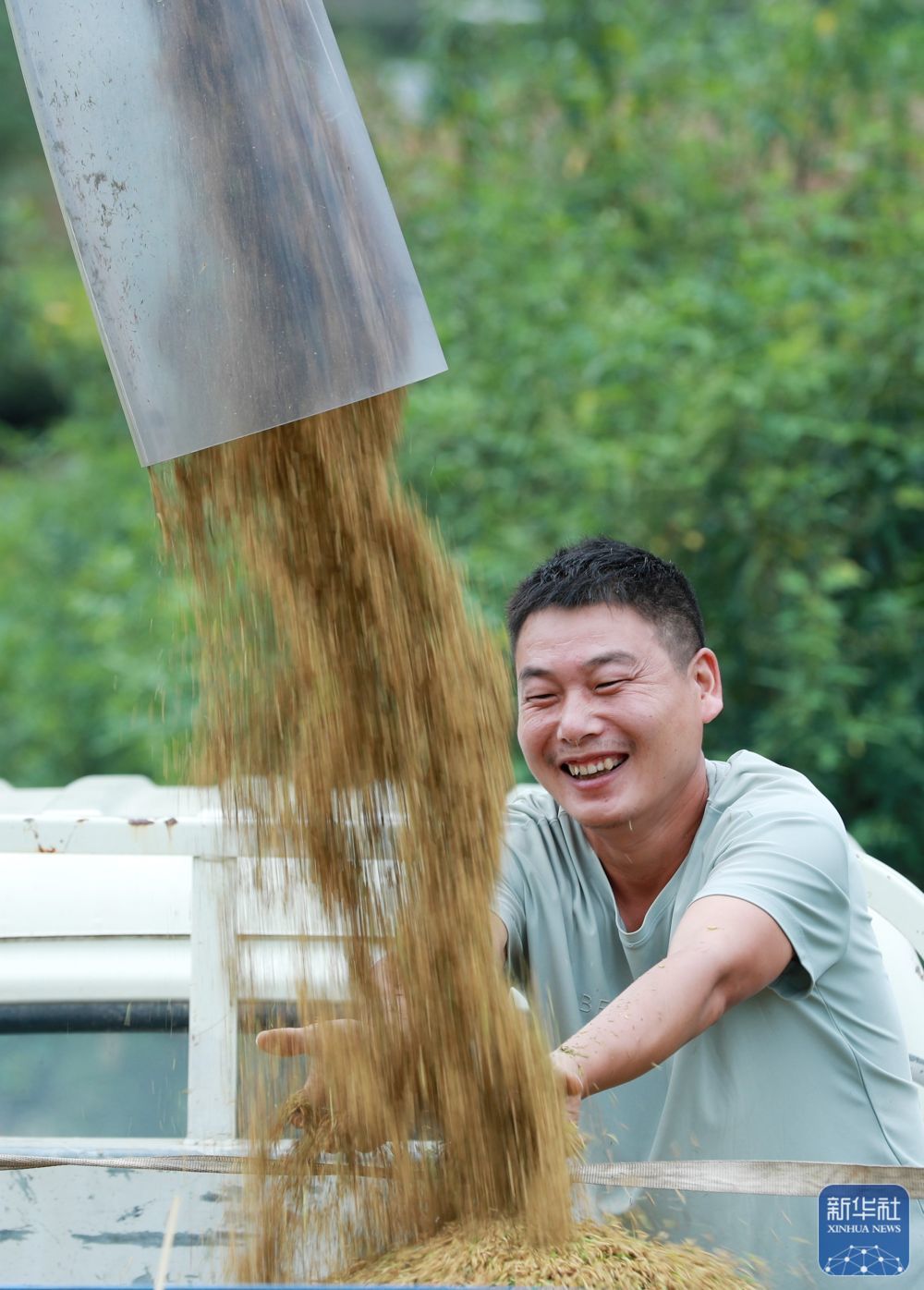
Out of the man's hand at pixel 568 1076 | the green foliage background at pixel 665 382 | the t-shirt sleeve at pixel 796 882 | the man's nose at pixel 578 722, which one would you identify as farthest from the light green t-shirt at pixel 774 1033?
the green foliage background at pixel 665 382

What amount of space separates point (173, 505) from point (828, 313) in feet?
13.7

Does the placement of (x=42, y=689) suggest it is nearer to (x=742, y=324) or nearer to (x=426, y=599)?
(x=742, y=324)

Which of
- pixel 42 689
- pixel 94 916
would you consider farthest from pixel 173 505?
pixel 42 689

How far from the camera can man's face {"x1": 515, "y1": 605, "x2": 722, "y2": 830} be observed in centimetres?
209

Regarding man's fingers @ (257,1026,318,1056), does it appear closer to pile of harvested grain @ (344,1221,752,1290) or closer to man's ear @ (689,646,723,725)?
pile of harvested grain @ (344,1221,752,1290)

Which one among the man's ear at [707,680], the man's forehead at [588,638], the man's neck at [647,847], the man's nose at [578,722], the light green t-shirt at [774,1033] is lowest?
the light green t-shirt at [774,1033]

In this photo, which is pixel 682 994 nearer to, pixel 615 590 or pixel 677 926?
pixel 677 926

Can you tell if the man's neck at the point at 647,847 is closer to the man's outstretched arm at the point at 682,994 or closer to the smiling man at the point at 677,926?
the smiling man at the point at 677,926

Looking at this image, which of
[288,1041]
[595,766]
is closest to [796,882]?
[595,766]

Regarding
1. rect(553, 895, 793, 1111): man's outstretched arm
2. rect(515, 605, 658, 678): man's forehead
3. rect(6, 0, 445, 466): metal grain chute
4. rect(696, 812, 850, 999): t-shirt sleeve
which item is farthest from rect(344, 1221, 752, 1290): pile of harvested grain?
rect(6, 0, 445, 466): metal grain chute

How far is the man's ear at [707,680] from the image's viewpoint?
226 cm

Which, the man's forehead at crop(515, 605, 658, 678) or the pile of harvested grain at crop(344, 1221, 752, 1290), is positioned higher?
the man's forehead at crop(515, 605, 658, 678)
